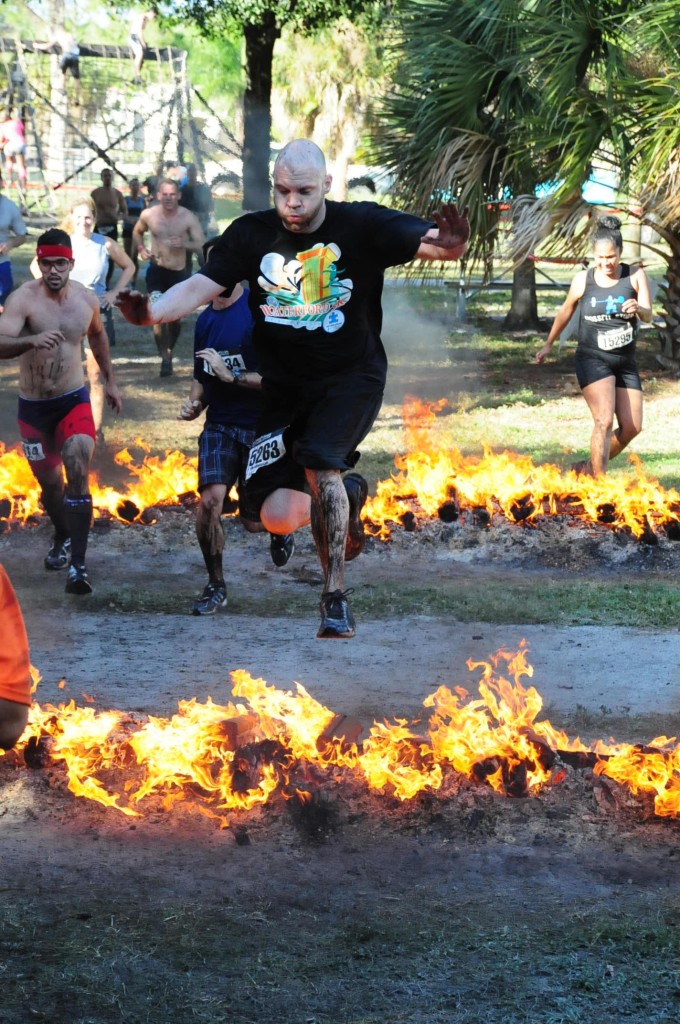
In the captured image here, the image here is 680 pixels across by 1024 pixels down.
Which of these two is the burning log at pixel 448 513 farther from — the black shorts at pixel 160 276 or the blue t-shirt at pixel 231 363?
the black shorts at pixel 160 276

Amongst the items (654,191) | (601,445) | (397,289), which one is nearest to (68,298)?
(601,445)

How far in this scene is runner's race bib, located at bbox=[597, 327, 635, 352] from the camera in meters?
9.35

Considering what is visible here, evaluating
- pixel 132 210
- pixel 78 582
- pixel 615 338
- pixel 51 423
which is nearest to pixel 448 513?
pixel 615 338

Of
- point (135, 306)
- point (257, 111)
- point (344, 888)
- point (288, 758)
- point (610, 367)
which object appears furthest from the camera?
point (257, 111)

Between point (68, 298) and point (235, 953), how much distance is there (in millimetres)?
5097

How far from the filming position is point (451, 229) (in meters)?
4.91

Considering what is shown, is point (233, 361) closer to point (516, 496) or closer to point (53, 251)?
point (53, 251)

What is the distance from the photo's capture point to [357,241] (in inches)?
204

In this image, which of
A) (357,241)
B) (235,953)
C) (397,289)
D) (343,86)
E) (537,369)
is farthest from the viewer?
(343,86)

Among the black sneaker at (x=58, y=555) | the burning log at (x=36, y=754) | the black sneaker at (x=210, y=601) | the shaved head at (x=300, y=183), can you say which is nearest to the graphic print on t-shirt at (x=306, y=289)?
the shaved head at (x=300, y=183)

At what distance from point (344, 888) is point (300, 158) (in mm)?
2721

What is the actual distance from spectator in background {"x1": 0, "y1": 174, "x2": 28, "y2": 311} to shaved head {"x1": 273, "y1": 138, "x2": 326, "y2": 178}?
797cm

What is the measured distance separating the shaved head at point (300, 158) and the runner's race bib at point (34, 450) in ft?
11.5

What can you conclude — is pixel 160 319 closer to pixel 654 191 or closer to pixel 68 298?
pixel 68 298
